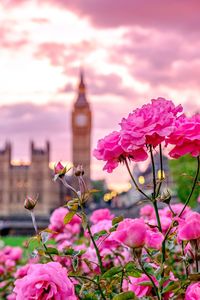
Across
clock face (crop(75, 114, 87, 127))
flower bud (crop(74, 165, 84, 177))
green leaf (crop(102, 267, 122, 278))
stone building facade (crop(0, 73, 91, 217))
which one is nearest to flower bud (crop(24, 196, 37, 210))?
flower bud (crop(74, 165, 84, 177))

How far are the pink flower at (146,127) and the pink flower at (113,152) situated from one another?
3cm

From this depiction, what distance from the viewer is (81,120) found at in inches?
2808

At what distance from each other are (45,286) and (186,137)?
459 millimetres

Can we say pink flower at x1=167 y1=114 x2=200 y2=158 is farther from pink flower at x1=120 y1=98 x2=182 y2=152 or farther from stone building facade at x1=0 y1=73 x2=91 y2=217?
stone building facade at x1=0 y1=73 x2=91 y2=217

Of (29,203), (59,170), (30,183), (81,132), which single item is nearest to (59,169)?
(59,170)

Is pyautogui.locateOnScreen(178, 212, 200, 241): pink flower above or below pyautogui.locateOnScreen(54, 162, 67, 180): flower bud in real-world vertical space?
below

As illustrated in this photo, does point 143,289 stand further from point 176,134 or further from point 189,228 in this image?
point 176,134

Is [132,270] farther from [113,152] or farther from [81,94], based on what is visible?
[81,94]

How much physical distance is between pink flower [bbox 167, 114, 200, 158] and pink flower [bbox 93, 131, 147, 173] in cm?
8

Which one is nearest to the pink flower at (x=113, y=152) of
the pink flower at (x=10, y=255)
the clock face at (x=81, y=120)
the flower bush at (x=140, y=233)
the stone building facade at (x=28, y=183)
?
the flower bush at (x=140, y=233)

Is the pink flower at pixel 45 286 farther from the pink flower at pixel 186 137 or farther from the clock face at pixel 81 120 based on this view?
the clock face at pixel 81 120

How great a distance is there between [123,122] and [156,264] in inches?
17.4

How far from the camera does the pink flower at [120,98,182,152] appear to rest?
1.34 metres

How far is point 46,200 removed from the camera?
207 feet
